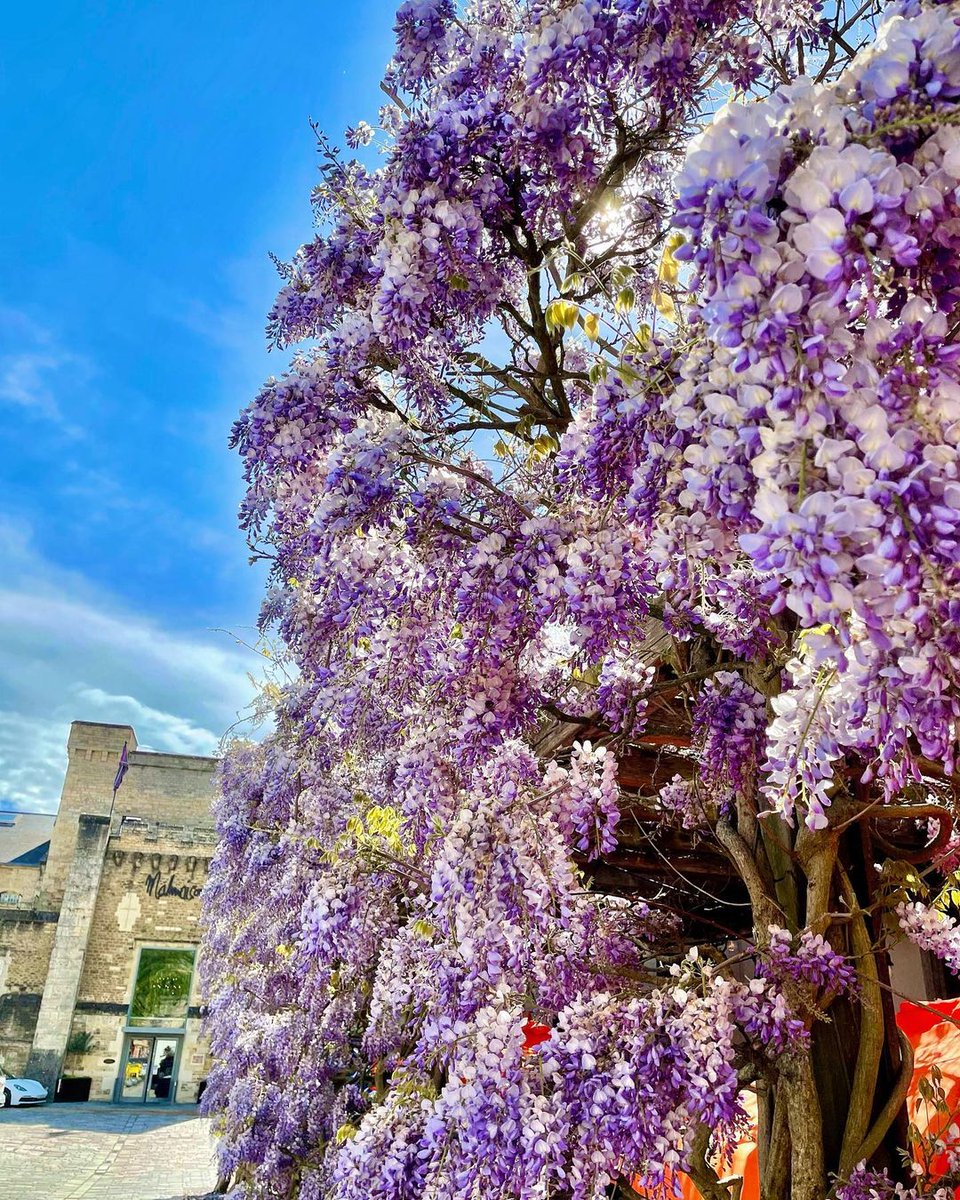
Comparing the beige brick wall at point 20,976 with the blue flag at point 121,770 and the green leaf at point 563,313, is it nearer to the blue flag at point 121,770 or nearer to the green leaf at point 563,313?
the blue flag at point 121,770

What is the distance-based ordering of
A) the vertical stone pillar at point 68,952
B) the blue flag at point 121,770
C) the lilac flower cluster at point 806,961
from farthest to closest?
the blue flag at point 121,770 → the vertical stone pillar at point 68,952 → the lilac flower cluster at point 806,961

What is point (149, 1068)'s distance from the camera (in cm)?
2461

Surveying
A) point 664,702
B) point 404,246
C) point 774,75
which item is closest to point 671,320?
point 404,246

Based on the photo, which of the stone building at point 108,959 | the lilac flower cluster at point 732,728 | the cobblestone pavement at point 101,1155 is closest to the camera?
the lilac flower cluster at point 732,728

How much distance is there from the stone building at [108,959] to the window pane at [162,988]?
0.03 metres

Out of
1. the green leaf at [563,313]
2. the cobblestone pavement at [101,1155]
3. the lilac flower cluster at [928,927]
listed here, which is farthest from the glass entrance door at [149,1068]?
the green leaf at [563,313]

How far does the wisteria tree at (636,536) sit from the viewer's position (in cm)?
121

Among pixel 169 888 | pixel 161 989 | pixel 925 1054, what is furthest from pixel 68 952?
pixel 925 1054

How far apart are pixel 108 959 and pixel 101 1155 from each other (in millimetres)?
11637

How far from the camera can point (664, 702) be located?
3.93 meters

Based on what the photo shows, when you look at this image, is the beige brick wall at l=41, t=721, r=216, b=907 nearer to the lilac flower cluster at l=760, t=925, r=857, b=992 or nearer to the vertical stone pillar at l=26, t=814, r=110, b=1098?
the vertical stone pillar at l=26, t=814, r=110, b=1098

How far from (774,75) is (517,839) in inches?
105

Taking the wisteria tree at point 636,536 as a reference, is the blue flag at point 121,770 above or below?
above

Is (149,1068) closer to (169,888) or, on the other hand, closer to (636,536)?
(169,888)
